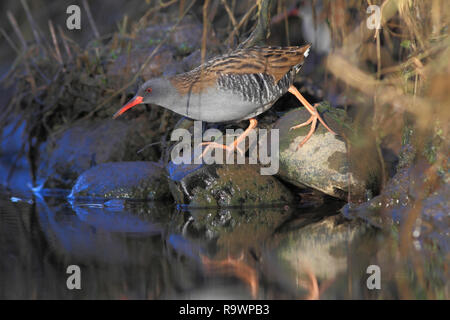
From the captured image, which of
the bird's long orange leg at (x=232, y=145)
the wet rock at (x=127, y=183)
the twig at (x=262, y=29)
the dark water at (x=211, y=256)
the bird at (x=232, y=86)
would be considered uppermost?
the twig at (x=262, y=29)

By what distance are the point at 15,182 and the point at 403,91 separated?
4870 millimetres

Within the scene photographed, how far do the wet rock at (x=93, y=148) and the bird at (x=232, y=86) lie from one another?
5.16 feet

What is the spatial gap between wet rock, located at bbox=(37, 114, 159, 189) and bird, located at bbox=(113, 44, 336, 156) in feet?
5.16

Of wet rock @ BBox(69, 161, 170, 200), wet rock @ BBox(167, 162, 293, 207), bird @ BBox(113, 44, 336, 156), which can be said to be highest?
bird @ BBox(113, 44, 336, 156)

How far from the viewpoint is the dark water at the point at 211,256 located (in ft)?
9.62

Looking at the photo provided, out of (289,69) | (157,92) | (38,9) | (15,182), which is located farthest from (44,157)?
(289,69)

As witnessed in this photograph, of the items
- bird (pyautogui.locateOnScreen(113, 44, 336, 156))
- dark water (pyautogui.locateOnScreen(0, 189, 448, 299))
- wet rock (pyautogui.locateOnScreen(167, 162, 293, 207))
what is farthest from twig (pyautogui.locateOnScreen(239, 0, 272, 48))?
dark water (pyautogui.locateOnScreen(0, 189, 448, 299))

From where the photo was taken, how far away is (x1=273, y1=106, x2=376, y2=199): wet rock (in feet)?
17.6

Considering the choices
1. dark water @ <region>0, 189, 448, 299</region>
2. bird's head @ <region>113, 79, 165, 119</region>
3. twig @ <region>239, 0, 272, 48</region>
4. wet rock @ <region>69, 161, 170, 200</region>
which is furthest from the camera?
wet rock @ <region>69, 161, 170, 200</region>

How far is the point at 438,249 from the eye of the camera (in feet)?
11.7

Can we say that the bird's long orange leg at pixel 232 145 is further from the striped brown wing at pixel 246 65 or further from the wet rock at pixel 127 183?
the wet rock at pixel 127 183

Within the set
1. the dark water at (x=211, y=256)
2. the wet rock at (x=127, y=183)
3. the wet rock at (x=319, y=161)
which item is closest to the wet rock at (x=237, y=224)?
the dark water at (x=211, y=256)

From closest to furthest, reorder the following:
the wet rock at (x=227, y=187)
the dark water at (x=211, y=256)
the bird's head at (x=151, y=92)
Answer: the dark water at (x=211, y=256)
the bird's head at (x=151, y=92)
the wet rock at (x=227, y=187)

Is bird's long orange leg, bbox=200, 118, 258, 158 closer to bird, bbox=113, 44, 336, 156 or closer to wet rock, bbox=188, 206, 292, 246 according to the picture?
bird, bbox=113, 44, 336, 156
